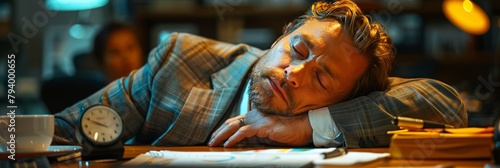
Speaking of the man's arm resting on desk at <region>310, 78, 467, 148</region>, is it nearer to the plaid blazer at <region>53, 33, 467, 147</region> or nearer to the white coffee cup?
the plaid blazer at <region>53, 33, 467, 147</region>

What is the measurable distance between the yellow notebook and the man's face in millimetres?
531

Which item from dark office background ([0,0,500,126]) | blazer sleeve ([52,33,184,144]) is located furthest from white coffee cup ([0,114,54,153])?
dark office background ([0,0,500,126])

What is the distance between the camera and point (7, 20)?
19.2 feet

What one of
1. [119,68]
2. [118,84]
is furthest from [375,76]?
[119,68]

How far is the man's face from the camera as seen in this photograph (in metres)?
2.06

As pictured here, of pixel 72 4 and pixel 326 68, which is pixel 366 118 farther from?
pixel 72 4

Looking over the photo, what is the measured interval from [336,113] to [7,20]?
171 inches

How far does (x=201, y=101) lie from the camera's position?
226 centimetres

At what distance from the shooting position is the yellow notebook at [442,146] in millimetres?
1506

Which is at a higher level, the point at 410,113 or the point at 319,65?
the point at 319,65

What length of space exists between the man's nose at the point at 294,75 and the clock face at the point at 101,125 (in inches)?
17.6

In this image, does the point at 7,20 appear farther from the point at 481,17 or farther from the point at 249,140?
Answer: the point at 249,140

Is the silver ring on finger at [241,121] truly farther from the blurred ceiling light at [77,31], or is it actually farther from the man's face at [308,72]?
the blurred ceiling light at [77,31]

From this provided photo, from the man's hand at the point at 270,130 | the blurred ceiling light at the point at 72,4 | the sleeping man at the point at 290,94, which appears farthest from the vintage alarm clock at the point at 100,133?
the blurred ceiling light at the point at 72,4
